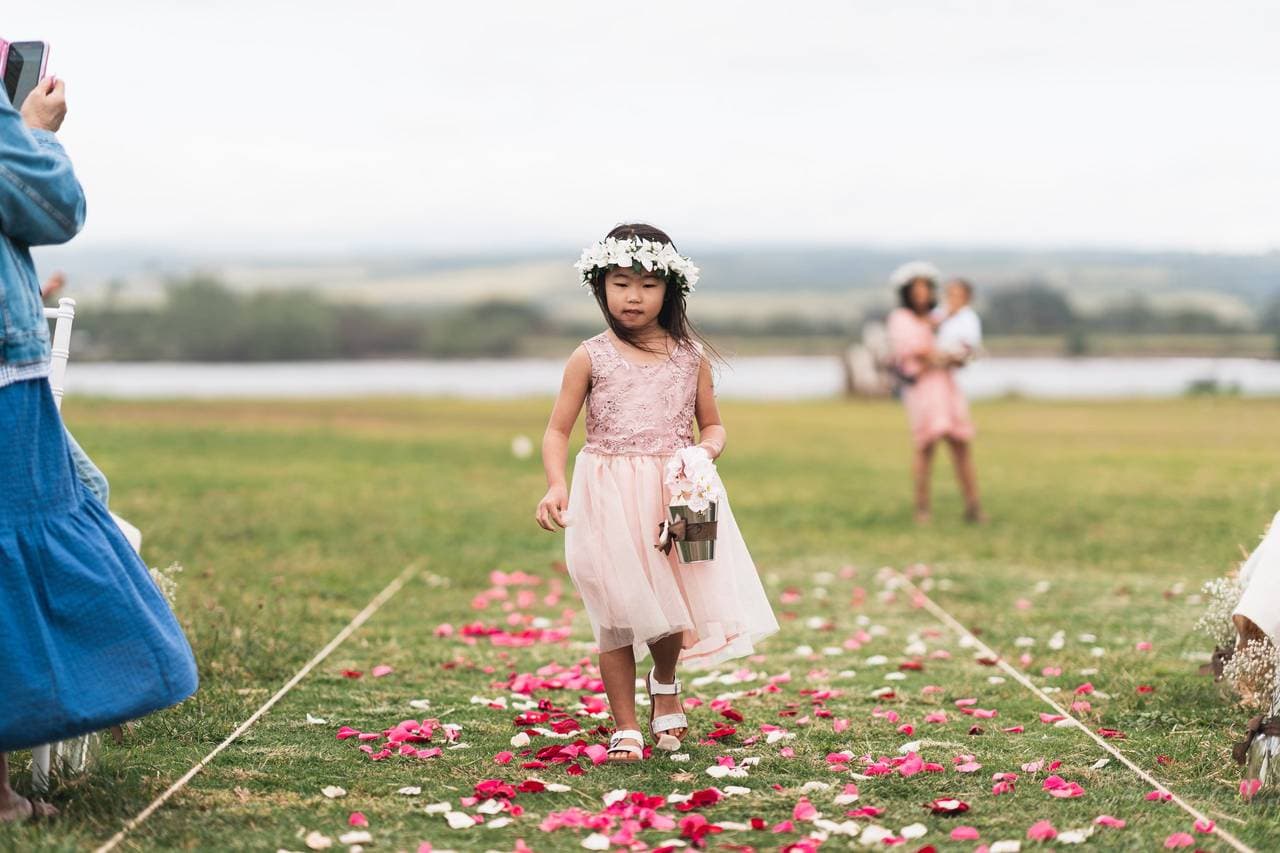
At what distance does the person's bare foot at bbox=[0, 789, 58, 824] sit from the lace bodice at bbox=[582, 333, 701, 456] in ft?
6.36

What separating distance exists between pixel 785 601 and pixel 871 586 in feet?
2.65

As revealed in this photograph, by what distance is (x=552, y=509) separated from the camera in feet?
15.6

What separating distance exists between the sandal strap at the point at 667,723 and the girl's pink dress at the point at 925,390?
7.62 metres

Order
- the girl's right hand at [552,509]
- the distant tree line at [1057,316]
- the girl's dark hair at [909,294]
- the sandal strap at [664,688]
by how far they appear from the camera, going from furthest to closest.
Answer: the distant tree line at [1057,316] < the girl's dark hair at [909,294] < the sandal strap at [664,688] < the girl's right hand at [552,509]

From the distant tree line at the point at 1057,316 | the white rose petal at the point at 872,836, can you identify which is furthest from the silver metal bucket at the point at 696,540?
the distant tree line at the point at 1057,316

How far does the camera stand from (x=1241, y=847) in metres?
3.80

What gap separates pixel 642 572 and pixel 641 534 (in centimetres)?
13

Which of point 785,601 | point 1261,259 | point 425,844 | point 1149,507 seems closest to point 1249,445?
point 1149,507

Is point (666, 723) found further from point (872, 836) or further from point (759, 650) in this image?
point (759, 650)

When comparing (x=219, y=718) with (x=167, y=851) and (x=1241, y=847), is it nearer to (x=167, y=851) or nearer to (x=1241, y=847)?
(x=167, y=851)

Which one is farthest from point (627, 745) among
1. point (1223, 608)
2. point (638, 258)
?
point (1223, 608)

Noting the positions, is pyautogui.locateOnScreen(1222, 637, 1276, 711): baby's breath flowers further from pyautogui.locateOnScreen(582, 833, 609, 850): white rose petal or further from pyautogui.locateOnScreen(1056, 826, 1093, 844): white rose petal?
pyautogui.locateOnScreen(582, 833, 609, 850): white rose petal

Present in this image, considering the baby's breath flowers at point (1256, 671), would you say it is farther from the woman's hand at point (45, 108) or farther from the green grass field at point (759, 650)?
the woman's hand at point (45, 108)

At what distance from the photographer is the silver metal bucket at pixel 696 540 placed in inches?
190
